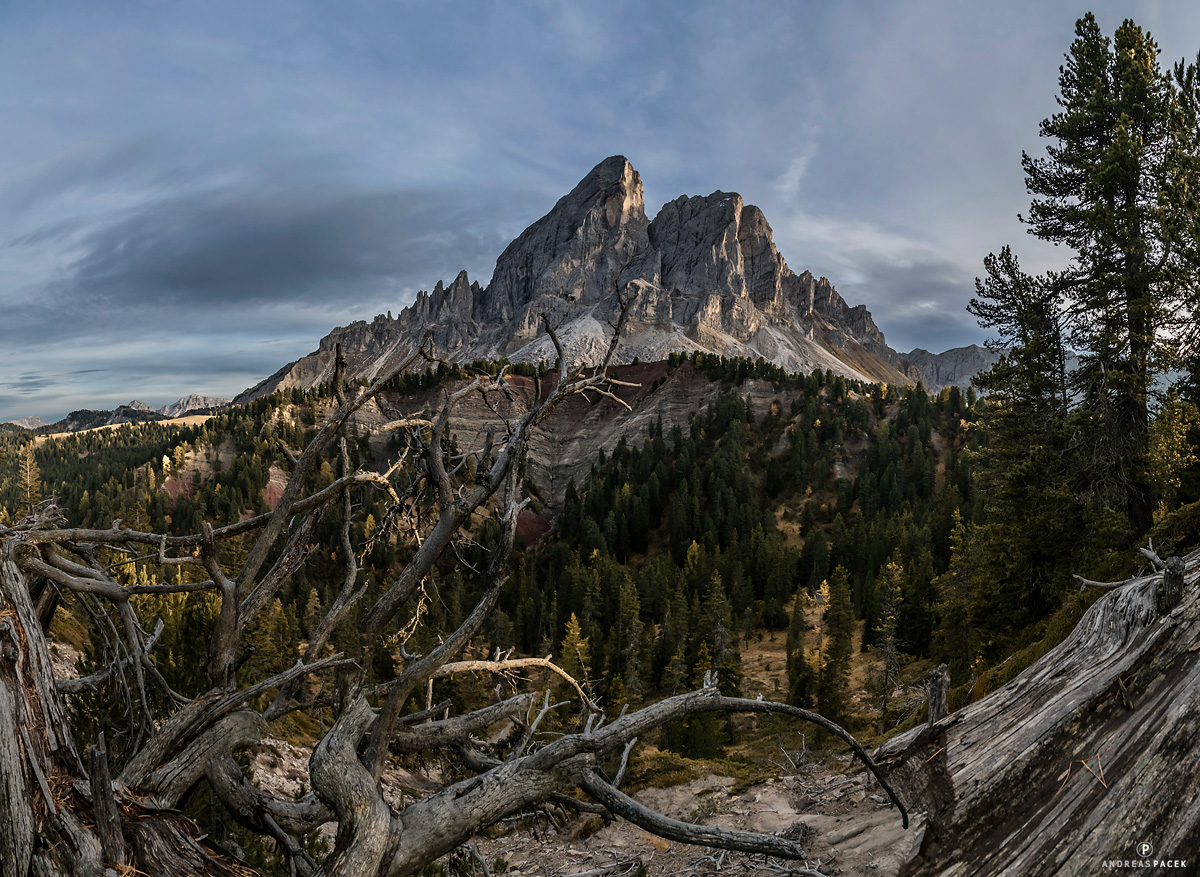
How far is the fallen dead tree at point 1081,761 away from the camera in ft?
13.4

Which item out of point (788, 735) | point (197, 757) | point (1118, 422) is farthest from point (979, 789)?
point (788, 735)

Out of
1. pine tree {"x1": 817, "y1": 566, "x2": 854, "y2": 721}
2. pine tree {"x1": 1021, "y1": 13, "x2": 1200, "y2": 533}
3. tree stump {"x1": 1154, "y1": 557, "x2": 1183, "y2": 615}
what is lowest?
pine tree {"x1": 817, "y1": 566, "x2": 854, "y2": 721}

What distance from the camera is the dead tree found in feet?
11.5

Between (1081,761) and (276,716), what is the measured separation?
641 cm

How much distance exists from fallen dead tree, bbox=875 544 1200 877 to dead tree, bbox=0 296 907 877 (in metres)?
1.23

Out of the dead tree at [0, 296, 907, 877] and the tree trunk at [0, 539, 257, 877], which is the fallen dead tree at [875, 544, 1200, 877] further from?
the tree trunk at [0, 539, 257, 877]

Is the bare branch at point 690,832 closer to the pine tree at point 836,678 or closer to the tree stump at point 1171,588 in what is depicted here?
the tree stump at point 1171,588

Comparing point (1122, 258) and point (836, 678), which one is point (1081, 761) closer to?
point (1122, 258)

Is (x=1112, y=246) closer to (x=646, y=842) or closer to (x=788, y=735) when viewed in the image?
(x=646, y=842)

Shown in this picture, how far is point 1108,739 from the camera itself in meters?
4.65

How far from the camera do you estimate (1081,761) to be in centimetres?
463

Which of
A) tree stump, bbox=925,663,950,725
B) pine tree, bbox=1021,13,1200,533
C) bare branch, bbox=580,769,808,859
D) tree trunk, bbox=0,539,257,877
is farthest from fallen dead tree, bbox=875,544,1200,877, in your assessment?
pine tree, bbox=1021,13,1200,533

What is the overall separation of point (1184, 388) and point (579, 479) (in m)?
120

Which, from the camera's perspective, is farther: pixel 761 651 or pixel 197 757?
pixel 761 651
